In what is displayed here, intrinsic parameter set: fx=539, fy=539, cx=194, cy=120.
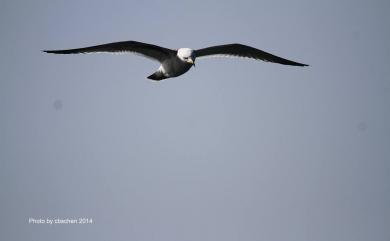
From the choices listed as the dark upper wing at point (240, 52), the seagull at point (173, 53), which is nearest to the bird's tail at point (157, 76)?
the seagull at point (173, 53)

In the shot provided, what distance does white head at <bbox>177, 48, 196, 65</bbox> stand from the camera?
19981 mm

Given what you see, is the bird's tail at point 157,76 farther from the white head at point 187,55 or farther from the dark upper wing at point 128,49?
the white head at point 187,55

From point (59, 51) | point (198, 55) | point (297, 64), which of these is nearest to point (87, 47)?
point (59, 51)

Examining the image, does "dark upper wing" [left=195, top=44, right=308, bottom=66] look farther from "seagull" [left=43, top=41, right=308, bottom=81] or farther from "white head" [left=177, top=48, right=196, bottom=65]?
"white head" [left=177, top=48, right=196, bottom=65]

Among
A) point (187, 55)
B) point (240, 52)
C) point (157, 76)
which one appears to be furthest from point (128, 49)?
point (240, 52)

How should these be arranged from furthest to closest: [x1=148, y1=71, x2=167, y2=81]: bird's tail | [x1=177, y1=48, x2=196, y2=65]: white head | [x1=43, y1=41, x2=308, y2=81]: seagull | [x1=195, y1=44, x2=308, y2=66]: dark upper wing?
1. [x1=195, y1=44, x2=308, y2=66]: dark upper wing
2. [x1=148, y1=71, x2=167, y2=81]: bird's tail
3. [x1=43, y1=41, x2=308, y2=81]: seagull
4. [x1=177, y1=48, x2=196, y2=65]: white head

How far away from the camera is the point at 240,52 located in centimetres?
2288

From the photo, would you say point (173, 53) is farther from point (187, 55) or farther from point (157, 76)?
point (157, 76)

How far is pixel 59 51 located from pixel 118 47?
2.20 metres

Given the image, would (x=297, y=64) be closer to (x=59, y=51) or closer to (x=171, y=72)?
(x=171, y=72)

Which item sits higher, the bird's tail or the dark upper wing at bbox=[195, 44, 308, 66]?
the dark upper wing at bbox=[195, 44, 308, 66]

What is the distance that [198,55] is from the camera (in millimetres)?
22141

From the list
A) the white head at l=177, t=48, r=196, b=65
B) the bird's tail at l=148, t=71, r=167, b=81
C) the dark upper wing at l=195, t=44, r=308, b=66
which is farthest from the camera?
the dark upper wing at l=195, t=44, r=308, b=66

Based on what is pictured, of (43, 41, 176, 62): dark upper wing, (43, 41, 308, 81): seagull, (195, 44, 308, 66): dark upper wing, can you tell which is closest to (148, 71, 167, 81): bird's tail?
(43, 41, 308, 81): seagull
